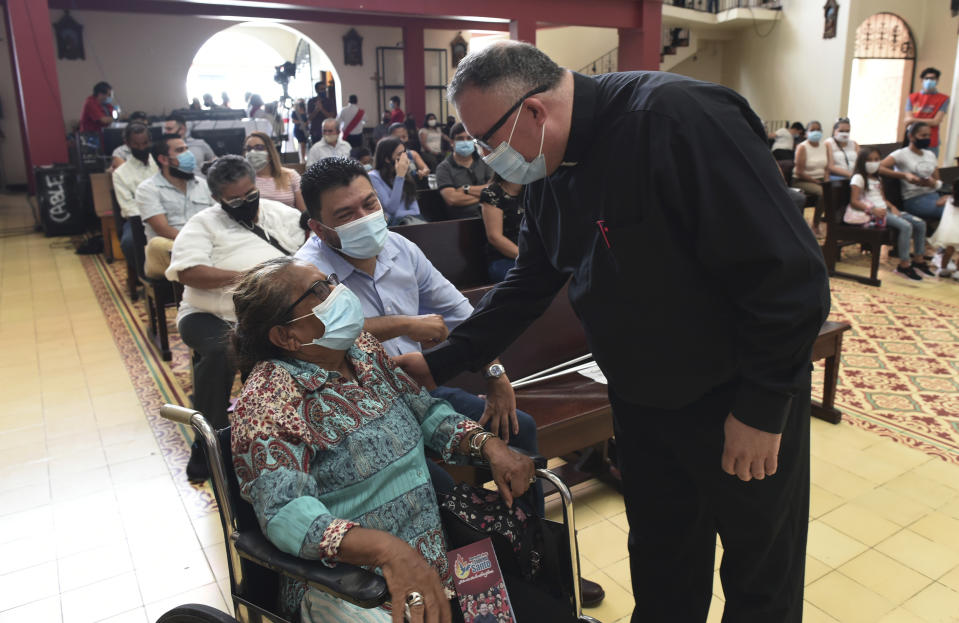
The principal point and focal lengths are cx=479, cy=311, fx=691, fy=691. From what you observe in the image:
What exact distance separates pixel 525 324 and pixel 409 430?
0.41 m

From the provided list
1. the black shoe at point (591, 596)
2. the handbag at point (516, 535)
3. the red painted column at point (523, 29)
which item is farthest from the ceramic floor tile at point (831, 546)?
the red painted column at point (523, 29)

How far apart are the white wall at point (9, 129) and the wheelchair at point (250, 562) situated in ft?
49.2

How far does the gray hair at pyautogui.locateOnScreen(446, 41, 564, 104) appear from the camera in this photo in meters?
1.24

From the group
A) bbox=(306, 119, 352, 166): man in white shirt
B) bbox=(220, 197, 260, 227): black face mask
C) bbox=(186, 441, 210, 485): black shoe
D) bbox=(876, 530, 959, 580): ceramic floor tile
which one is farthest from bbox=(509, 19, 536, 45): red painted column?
bbox=(876, 530, 959, 580): ceramic floor tile

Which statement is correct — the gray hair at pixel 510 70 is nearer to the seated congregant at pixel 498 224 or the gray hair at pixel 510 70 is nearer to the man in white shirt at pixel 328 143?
the seated congregant at pixel 498 224

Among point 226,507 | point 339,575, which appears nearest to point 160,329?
point 226,507

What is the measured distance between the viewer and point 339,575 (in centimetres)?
118

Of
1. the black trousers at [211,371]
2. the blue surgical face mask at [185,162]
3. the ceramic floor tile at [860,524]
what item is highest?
the blue surgical face mask at [185,162]

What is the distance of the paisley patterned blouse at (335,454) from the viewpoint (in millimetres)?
1257

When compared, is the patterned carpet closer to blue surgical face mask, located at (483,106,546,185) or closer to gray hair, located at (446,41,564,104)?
blue surgical face mask, located at (483,106,546,185)

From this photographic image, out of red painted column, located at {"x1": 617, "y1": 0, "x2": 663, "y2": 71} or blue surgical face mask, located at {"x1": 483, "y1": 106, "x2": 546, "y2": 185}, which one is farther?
red painted column, located at {"x1": 617, "y1": 0, "x2": 663, "y2": 71}

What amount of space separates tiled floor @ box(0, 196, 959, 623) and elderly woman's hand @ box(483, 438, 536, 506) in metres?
0.82

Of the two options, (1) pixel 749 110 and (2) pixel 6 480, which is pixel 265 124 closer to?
(2) pixel 6 480

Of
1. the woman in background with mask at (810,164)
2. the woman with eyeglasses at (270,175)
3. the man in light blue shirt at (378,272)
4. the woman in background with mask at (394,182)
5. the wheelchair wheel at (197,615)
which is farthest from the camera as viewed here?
the woman in background with mask at (810,164)
